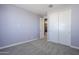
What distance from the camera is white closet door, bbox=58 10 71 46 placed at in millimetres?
3751

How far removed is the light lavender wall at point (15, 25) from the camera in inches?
133

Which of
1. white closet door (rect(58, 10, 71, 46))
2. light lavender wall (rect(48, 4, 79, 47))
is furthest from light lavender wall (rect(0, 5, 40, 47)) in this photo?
light lavender wall (rect(48, 4, 79, 47))

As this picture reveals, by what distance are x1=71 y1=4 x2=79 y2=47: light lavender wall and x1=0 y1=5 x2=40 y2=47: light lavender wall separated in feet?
8.66

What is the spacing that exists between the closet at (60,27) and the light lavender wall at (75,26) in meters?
0.22

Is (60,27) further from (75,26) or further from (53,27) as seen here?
(75,26)

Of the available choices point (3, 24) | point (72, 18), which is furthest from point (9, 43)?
point (72, 18)

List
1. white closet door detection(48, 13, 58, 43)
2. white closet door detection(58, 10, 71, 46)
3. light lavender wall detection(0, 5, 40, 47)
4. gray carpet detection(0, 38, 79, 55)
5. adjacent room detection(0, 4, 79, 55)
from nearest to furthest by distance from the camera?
1. gray carpet detection(0, 38, 79, 55)
2. adjacent room detection(0, 4, 79, 55)
3. light lavender wall detection(0, 5, 40, 47)
4. white closet door detection(58, 10, 71, 46)
5. white closet door detection(48, 13, 58, 43)

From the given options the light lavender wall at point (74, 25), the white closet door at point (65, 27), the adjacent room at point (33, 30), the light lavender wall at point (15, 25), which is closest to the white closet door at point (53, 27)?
the adjacent room at point (33, 30)

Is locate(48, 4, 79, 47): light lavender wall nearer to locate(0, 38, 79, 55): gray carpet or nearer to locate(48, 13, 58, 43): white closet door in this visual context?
locate(0, 38, 79, 55): gray carpet

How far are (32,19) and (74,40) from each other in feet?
10.0

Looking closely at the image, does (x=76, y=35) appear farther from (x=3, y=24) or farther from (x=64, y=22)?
(x=3, y=24)

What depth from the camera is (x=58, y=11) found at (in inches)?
172

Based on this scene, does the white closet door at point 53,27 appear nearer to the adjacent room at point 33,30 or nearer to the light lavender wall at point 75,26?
the adjacent room at point 33,30

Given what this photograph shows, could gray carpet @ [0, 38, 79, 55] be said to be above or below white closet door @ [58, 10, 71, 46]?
below
